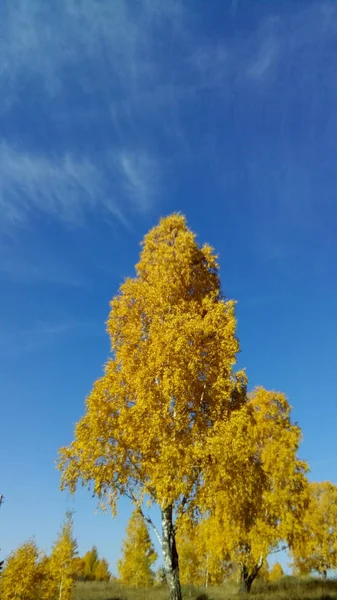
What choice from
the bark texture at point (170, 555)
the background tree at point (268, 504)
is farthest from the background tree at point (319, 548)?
the bark texture at point (170, 555)

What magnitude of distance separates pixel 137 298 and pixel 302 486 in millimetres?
17949

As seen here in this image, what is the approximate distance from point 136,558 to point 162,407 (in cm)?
4077

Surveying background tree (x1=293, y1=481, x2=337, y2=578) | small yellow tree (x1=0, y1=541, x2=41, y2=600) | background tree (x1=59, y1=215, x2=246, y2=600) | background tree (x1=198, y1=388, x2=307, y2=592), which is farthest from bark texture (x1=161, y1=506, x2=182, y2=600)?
background tree (x1=293, y1=481, x2=337, y2=578)

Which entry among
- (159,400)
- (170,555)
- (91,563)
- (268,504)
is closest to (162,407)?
(159,400)

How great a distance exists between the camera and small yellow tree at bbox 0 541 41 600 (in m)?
24.3

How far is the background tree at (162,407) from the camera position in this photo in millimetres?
11352

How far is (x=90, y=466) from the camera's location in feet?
39.1

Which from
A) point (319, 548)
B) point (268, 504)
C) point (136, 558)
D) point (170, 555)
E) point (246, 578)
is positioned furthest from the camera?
point (136, 558)

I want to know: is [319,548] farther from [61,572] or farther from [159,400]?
[159,400]

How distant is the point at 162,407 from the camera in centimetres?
1199

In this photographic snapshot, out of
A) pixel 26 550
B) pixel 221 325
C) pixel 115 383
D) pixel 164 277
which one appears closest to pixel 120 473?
pixel 115 383

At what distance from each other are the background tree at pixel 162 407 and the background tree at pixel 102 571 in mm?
74150

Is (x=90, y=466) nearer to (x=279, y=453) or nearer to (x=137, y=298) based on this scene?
(x=137, y=298)

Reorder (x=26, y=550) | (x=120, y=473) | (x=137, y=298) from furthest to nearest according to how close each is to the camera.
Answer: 1. (x=26, y=550)
2. (x=137, y=298)
3. (x=120, y=473)
